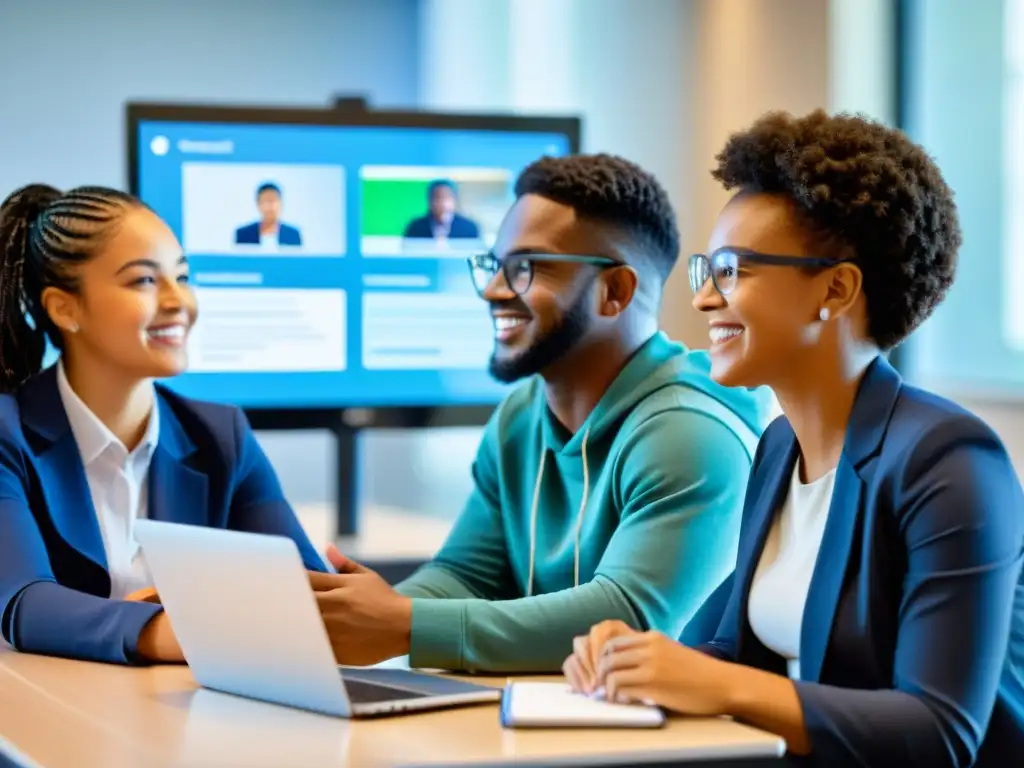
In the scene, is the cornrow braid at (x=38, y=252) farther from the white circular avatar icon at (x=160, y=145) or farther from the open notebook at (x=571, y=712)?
the open notebook at (x=571, y=712)

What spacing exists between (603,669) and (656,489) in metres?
0.48

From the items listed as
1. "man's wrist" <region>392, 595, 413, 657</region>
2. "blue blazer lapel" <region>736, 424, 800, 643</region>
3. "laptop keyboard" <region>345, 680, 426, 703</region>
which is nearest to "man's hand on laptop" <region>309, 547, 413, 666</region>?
"man's wrist" <region>392, 595, 413, 657</region>

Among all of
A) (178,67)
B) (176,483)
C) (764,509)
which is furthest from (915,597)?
(178,67)

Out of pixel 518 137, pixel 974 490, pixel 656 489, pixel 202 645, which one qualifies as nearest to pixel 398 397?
pixel 518 137

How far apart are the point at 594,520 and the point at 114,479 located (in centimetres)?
66

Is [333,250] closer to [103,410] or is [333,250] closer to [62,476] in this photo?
[103,410]

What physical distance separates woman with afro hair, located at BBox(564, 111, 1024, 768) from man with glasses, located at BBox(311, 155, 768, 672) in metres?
0.13

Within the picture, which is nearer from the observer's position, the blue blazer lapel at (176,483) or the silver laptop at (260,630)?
the silver laptop at (260,630)

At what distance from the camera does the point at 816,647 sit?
4.69 ft

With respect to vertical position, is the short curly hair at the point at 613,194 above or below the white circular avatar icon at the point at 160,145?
below

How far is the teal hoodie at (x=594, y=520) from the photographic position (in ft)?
5.28

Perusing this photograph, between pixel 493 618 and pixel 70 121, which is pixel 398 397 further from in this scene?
pixel 70 121

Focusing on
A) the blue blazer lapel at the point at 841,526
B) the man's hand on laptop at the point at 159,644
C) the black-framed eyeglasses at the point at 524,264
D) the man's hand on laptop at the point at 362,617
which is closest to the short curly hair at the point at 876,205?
the blue blazer lapel at the point at 841,526

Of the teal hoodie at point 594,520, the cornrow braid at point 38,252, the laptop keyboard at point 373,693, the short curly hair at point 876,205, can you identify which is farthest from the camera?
the cornrow braid at point 38,252
